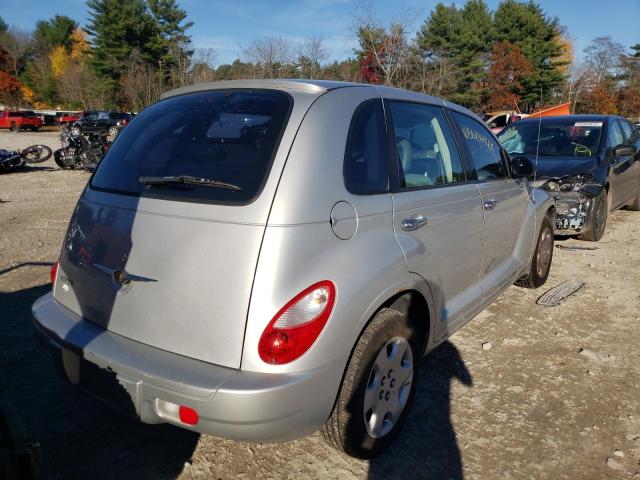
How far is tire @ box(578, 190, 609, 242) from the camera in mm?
6422

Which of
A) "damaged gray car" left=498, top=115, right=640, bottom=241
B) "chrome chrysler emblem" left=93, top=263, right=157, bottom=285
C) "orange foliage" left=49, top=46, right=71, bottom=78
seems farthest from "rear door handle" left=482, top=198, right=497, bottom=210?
"orange foliage" left=49, top=46, right=71, bottom=78

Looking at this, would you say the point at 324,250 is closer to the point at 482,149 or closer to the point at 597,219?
the point at 482,149

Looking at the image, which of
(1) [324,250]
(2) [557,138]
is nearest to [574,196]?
(2) [557,138]

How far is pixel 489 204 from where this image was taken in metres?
3.37

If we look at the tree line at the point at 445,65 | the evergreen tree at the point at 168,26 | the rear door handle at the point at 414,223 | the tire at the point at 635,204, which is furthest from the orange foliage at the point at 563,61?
the rear door handle at the point at 414,223

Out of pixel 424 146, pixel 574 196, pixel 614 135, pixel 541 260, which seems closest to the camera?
pixel 424 146

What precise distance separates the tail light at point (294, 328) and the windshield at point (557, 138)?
5.86m

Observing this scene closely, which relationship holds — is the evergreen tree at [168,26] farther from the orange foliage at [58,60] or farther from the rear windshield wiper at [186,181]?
the rear windshield wiper at [186,181]

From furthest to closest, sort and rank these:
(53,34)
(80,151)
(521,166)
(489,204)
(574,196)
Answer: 1. (53,34)
2. (80,151)
3. (574,196)
4. (521,166)
5. (489,204)

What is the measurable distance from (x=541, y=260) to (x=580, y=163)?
2.36m

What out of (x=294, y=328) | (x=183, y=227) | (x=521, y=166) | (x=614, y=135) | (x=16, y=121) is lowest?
(x=294, y=328)

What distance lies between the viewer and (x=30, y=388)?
120 inches

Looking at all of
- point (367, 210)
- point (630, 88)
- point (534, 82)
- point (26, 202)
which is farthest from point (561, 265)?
point (630, 88)

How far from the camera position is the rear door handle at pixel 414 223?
2.46 metres
